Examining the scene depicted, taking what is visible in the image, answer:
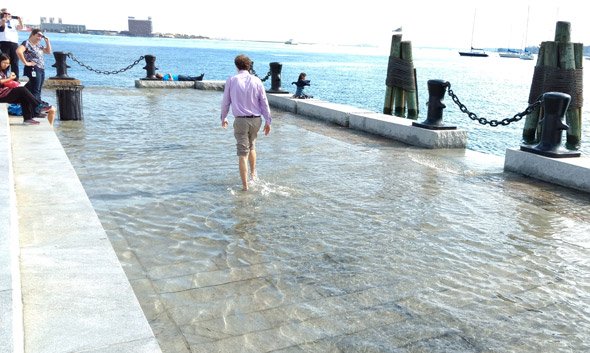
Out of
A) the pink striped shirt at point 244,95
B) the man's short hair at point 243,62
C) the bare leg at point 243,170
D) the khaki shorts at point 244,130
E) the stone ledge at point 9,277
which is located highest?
the man's short hair at point 243,62

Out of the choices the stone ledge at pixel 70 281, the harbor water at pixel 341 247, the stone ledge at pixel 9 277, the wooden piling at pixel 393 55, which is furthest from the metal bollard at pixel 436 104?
the wooden piling at pixel 393 55

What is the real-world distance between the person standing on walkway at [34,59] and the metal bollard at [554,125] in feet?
29.1

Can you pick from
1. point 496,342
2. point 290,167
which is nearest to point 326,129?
point 290,167

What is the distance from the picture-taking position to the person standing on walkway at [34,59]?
11.7 metres

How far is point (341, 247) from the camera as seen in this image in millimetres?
5668

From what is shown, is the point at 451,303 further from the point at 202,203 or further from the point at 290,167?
the point at 290,167

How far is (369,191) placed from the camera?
7.87 m

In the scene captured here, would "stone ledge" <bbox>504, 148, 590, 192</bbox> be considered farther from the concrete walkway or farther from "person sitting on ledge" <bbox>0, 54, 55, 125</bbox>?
"person sitting on ledge" <bbox>0, 54, 55, 125</bbox>

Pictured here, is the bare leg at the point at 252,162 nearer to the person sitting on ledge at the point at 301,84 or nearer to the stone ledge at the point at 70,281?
the stone ledge at the point at 70,281

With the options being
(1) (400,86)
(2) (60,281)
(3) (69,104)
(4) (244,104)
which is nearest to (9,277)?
(2) (60,281)

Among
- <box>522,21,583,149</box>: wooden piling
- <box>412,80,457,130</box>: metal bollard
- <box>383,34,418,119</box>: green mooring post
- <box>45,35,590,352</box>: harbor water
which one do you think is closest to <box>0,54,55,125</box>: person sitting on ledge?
<box>45,35,590,352</box>: harbor water

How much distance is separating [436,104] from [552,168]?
2.95m

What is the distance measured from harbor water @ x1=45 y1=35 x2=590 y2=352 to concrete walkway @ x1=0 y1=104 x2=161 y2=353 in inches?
14.0

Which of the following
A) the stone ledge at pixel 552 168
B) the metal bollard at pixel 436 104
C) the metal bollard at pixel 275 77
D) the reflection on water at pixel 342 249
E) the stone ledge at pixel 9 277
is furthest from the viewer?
the metal bollard at pixel 275 77
